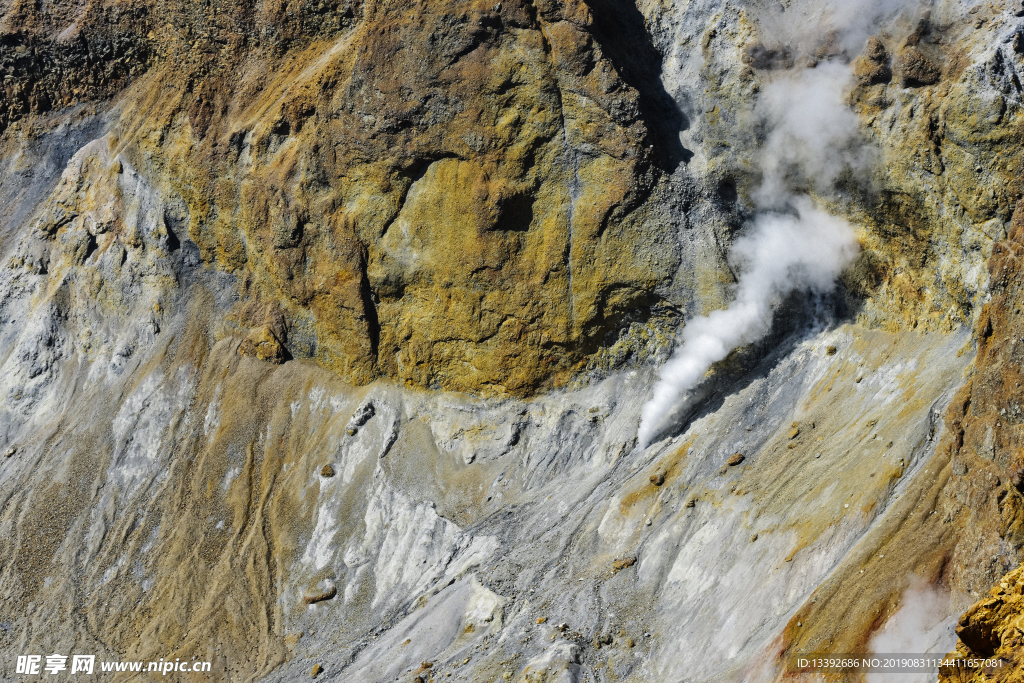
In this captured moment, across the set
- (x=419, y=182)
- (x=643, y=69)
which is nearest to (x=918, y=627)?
(x=643, y=69)

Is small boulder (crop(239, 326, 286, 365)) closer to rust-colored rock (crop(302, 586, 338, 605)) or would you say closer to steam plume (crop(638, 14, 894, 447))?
rust-colored rock (crop(302, 586, 338, 605))

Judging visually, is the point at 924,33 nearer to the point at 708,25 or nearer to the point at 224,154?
the point at 708,25

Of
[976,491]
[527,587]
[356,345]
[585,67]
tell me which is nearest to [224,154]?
[356,345]

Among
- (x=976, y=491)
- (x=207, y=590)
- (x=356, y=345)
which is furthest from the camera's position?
(x=356, y=345)

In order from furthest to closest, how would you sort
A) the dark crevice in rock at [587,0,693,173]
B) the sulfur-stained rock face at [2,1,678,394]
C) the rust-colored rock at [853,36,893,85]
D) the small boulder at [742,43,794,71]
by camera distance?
1. the sulfur-stained rock face at [2,1,678,394]
2. the dark crevice in rock at [587,0,693,173]
3. the small boulder at [742,43,794,71]
4. the rust-colored rock at [853,36,893,85]

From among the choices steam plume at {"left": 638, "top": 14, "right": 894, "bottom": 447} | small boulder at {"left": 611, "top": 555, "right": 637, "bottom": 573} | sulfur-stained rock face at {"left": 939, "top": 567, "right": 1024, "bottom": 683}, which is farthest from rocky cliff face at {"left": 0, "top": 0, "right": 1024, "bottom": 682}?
sulfur-stained rock face at {"left": 939, "top": 567, "right": 1024, "bottom": 683}

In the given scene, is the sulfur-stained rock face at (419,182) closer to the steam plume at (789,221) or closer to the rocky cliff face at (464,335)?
the rocky cliff face at (464,335)

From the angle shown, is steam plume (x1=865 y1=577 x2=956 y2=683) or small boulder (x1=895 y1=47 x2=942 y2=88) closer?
steam plume (x1=865 y1=577 x2=956 y2=683)

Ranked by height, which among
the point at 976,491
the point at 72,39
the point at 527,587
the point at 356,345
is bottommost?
the point at 527,587
